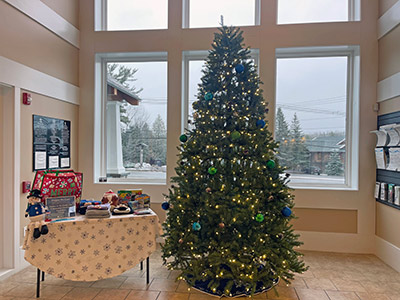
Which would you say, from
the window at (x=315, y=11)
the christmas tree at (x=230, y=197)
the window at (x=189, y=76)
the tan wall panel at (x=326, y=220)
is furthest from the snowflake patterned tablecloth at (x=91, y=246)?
the window at (x=315, y=11)

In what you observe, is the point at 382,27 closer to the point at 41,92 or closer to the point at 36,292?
the point at 41,92

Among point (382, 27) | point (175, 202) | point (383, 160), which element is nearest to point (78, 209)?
point (175, 202)

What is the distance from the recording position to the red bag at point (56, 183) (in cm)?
255

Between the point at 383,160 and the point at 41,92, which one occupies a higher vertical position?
the point at 41,92

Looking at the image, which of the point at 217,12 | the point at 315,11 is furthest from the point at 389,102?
the point at 217,12

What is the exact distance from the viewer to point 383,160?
3.42 meters

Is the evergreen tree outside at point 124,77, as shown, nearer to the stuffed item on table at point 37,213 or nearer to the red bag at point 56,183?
the red bag at point 56,183

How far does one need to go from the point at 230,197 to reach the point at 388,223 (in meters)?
2.25

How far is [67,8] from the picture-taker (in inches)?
153

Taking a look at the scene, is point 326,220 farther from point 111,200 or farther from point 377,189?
point 111,200

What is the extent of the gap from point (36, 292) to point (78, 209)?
82 centimetres

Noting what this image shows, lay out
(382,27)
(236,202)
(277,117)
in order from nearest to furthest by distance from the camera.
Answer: (236,202)
(382,27)
(277,117)

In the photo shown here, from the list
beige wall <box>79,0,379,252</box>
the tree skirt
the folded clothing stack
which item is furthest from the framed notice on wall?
the tree skirt

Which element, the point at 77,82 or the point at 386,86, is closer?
the point at 386,86
